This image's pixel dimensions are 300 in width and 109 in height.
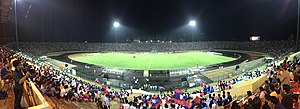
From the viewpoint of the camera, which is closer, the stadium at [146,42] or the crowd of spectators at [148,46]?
the stadium at [146,42]

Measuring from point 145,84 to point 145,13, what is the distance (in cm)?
5285

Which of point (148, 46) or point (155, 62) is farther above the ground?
point (148, 46)

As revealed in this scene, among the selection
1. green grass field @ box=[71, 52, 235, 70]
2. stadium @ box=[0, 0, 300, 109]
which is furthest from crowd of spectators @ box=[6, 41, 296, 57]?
green grass field @ box=[71, 52, 235, 70]

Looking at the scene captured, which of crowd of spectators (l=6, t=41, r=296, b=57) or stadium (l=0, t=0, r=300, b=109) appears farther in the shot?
crowd of spectators (l=6, t=41, r=296, b=57)

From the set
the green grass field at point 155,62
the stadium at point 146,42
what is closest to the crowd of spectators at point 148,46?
the stadium at point 146,42

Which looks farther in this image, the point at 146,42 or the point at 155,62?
the point at 146,42

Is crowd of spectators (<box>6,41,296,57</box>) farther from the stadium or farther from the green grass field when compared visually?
the green grass field

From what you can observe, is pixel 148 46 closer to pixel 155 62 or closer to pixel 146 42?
pixel 146 42

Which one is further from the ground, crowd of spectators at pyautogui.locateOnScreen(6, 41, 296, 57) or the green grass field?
crowd of spectators at pyautogui.locateOnScreen(6, 41, 296, 57)

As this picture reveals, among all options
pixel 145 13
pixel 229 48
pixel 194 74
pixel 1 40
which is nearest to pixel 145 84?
→ pixel 194 74

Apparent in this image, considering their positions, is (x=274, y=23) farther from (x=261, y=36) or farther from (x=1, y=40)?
(x=1, y=40)

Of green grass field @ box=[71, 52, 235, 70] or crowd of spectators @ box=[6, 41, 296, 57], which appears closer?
green grass field @ box=[71, 52, 235, 70]

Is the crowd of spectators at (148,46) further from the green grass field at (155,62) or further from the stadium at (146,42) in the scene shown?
the green grass field at (155,62)

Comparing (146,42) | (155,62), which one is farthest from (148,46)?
(155,62)
